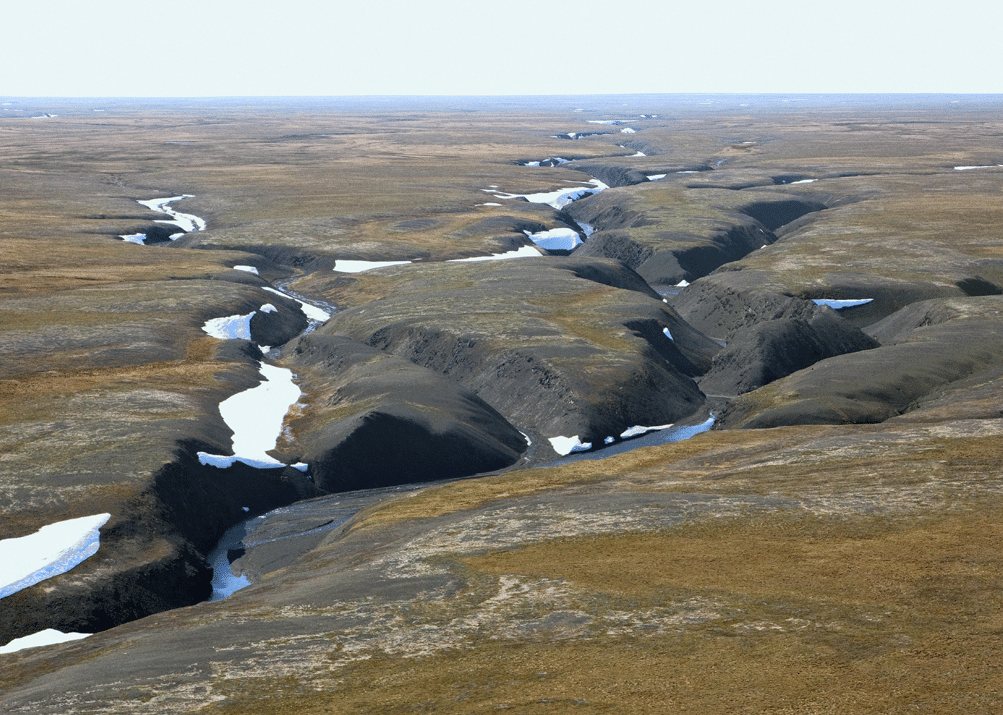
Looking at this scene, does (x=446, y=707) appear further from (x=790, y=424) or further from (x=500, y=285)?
(x=500, y=285)

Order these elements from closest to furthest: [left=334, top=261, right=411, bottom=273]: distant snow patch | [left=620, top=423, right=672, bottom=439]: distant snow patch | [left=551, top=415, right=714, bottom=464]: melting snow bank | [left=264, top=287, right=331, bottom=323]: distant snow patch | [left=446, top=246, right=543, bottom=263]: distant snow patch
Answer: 1. [left=551, top=415, right=714, bottom=464]: melting snow bank
2. [left=620, top=423, right=672, bottom=439]: distant snow patch
3. [left=264, top=287, right=331, bottom=323]: distant snow patch
4. [left=334, top=261, right=411, bottom=273]: distant snow patch
5. [left=446, top=246, right=543, bottom=263]: distant snow patch

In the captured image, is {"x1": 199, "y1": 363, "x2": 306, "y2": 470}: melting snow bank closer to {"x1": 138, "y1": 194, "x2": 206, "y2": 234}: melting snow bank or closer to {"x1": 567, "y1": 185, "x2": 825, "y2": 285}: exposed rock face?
→ {"x1": 567, "y1": 185, "x2": 825, "y2": 285}: exposed rock face

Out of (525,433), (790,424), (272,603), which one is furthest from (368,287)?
(272,603)

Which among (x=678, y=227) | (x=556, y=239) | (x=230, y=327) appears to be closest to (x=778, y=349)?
(x=230, y=327)

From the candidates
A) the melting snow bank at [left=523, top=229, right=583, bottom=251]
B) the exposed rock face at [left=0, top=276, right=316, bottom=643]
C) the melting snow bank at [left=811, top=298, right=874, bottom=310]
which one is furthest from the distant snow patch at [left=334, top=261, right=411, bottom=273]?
the melting snow bank at [left=811, top=298, right=874, bottom=310]

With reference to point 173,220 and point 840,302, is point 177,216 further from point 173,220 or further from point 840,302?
point 840,302
